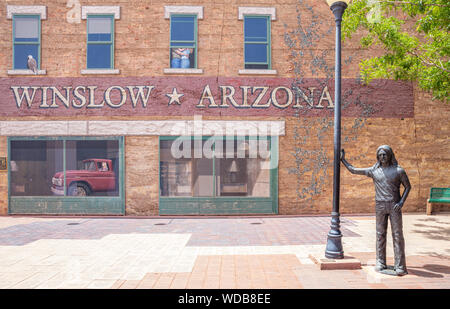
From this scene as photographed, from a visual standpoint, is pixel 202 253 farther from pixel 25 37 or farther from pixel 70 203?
pixel 25 37

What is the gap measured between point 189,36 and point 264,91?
3441 millimetres

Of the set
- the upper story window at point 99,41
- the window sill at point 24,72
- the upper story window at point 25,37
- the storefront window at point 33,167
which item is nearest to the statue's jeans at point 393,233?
the upper story window at point 99,41

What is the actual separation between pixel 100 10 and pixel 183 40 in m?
3.19

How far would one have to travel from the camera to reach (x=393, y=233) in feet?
16.4

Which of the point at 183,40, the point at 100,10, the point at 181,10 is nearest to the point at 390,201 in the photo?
the point at 183,40

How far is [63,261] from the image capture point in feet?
18.6

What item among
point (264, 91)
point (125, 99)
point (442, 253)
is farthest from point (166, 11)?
point (442, 253)

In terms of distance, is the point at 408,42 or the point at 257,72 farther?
the point at 257,72

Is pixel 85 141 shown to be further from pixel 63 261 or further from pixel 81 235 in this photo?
pixel 63 261

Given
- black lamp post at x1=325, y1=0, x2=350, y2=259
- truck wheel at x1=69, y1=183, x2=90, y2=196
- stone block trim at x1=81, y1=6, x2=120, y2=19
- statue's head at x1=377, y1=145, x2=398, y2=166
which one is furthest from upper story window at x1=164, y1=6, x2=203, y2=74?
statue's head at x1=377, y1=145, x2=398, y2=166

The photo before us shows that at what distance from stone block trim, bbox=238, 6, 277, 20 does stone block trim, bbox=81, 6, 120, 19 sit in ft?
14.7

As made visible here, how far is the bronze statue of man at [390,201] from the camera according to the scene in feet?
16.1

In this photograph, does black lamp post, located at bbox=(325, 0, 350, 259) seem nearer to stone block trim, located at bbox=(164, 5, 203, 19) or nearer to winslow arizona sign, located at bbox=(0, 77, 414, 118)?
winslow arizona sign, located at bbox=(0, 77, 414, 118)

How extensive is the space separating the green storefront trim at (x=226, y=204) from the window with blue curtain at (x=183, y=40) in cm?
317
